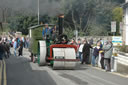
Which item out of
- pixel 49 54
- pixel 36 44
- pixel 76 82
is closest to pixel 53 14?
pixel 36 44

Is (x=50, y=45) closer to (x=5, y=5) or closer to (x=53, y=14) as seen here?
(x=5, y=5)

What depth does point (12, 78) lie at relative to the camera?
11.7 meters

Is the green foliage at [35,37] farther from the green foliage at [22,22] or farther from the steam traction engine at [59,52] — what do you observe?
the green foliage at [22,22]

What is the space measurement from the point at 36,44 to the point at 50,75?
17.5 ft

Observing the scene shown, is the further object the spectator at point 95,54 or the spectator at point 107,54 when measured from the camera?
the spectator at point 95,54

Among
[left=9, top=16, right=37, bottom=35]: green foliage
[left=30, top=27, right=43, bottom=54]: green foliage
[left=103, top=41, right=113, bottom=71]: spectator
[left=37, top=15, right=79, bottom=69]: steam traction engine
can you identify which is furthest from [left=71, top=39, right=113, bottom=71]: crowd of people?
[left=9, top=16, right=37, bottom=35]: green foliage

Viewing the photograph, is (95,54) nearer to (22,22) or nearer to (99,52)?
(99,52)

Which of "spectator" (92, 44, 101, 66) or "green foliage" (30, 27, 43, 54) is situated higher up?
"green foliage" (30, 27, 43, 54)

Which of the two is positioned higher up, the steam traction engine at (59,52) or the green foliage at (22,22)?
the green foliage at (22,22)

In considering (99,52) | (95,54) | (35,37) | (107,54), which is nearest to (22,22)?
(35,37)

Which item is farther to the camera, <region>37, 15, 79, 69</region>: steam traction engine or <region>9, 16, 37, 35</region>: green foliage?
<region>9, 16, 37, 35</region>: green foliage

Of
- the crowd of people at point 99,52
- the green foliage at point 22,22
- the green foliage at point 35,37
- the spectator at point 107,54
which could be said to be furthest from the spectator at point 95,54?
the green foliage at point 22,22

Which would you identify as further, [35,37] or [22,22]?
[22,22]

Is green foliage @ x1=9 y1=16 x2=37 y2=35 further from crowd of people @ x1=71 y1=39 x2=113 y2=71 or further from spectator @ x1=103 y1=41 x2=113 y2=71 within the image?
spectator @ x1=103 y1=41 x2=113 y2=71
